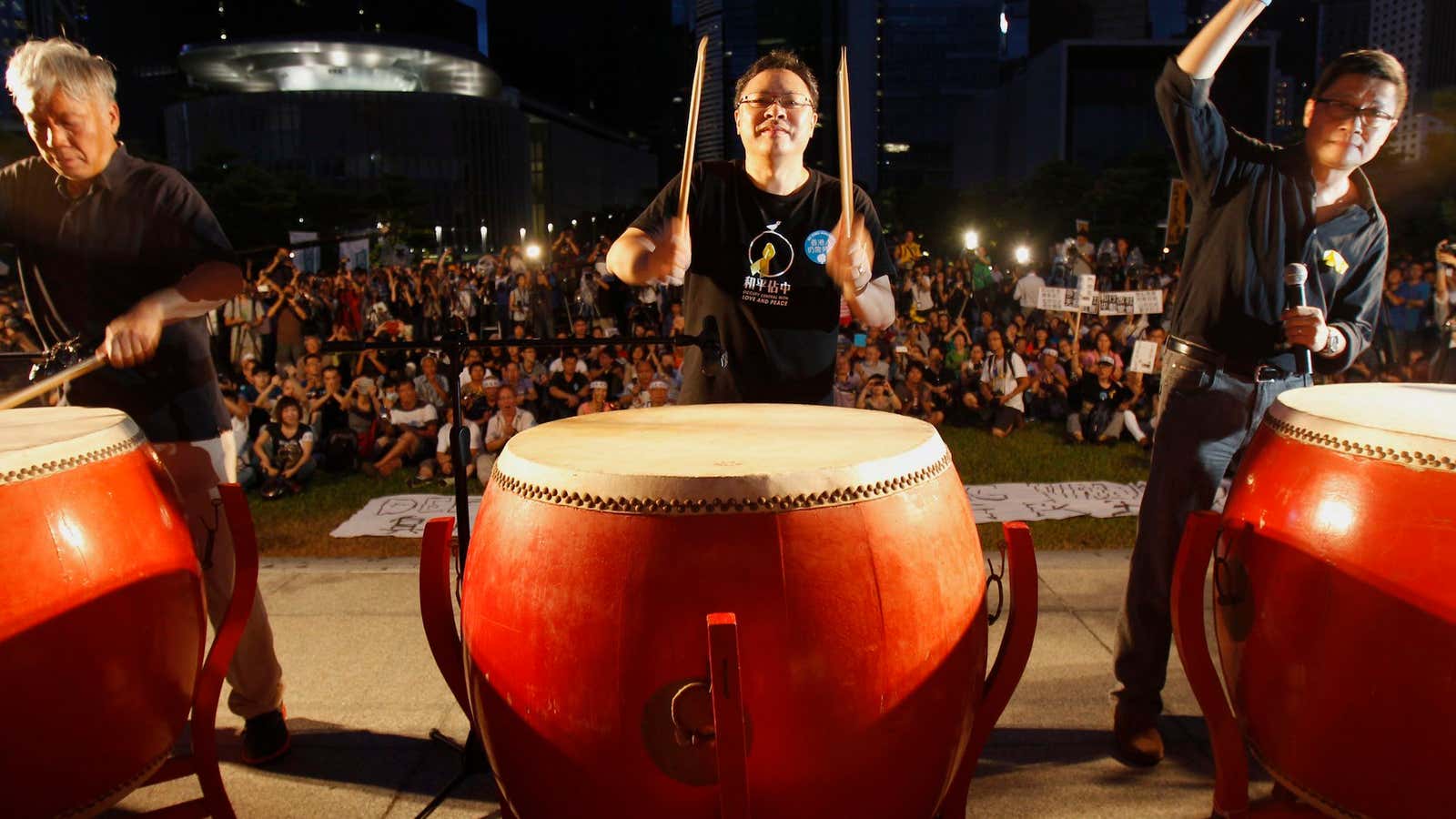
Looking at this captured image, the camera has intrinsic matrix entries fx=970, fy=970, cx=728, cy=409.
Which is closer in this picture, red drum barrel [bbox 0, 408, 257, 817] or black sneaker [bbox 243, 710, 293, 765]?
red drum barrel [bbox 0, 408, 257, 817]

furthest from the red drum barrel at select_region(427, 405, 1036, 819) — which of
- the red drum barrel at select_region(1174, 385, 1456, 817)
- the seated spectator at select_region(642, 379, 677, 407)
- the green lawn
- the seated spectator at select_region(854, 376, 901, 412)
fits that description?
the seated spectator at select_region(854, 376, 901, 412)

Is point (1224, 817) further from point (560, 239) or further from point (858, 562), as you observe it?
point (560, 239)

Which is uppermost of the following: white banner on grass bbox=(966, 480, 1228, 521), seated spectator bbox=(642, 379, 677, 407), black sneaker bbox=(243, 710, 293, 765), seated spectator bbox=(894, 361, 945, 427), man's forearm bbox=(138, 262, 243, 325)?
man's forearm bbox=(138, 262, 243, 325)

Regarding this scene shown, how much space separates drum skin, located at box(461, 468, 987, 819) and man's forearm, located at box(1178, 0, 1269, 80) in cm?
139

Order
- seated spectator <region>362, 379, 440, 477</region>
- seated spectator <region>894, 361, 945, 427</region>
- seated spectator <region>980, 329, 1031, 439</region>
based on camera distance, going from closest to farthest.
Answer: seated spectator <region>362, 379, 440, 477</region>
seated spectator <region>980, 329, 1031, 439</region>
seated spectator <region>894, 361, 945, 427</region>

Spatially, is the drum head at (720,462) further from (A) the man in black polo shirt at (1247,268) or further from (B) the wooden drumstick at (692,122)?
(A) the man in black polo shirt at (1247,268)

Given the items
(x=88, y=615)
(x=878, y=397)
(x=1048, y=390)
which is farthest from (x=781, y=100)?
(x=1048, y=390)

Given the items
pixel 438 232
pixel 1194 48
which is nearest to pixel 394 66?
pixel 438 232

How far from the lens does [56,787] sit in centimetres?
178

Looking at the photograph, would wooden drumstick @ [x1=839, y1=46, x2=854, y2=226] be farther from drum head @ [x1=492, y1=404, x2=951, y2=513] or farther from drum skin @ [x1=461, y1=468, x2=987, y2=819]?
drum skin @ [x1=461, y1=468, x2=987, y2=819]

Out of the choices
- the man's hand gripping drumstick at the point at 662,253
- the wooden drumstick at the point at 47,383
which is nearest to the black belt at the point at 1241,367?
the man's hand gripping drumstick at the point at 662,253

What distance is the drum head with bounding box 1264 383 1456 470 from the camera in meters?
1.61

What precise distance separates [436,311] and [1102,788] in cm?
1470

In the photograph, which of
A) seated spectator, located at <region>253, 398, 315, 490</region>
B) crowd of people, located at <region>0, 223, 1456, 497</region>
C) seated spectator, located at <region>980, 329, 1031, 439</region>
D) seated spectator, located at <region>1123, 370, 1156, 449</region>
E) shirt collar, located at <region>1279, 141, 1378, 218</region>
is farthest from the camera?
seated spectator, located at <region>980, 329, 1031, 439</region>
